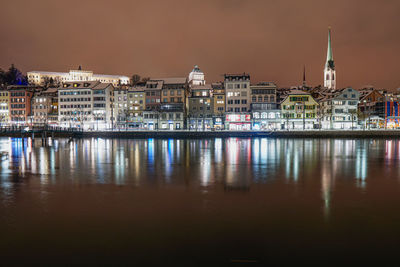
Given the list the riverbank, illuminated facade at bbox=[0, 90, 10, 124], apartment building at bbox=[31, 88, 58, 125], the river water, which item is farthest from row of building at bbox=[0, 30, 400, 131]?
the river water

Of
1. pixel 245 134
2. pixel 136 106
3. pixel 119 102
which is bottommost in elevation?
pixel 245 134

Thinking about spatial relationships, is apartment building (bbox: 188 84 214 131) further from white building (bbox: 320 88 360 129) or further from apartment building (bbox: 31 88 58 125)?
apartment building (bbox: 31 88 58 125)

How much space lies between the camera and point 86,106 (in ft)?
338

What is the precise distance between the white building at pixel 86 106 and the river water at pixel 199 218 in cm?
8036

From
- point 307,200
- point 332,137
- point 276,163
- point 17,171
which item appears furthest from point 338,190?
point 332,137

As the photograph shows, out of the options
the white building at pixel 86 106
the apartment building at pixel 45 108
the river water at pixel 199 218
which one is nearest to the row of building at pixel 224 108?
the white building at pixel 86 106

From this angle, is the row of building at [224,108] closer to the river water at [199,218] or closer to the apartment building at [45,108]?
the apartment building at [45,108]

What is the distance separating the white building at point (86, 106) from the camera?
102 m

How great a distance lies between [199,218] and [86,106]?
3836 inches

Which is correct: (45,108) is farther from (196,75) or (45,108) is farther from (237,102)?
(196,75)

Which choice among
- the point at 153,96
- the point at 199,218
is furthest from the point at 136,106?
the point at 199,218

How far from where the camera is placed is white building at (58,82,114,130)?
10206cm

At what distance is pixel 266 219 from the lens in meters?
12.8

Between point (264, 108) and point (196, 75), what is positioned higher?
point (196, 75)
